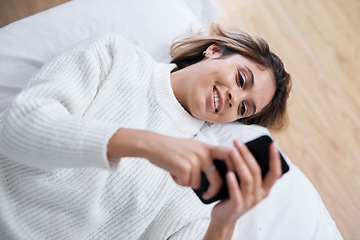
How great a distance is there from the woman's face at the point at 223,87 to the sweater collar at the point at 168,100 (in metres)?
0.03

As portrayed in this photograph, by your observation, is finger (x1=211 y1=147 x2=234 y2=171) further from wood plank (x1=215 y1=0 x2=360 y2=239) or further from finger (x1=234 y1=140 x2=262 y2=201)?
wood plank (x1=215 y1=0 x2=360 y2=239)

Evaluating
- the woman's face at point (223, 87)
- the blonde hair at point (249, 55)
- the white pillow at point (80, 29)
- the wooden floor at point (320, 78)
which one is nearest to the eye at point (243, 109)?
the woman's face at point (223, 87)

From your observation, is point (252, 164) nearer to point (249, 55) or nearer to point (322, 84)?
point (249, 55)

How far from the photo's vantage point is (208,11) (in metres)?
1.42

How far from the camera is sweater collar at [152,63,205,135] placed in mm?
1014

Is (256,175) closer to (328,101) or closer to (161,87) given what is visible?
(161,87)

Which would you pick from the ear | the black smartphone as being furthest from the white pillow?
the black smartphone

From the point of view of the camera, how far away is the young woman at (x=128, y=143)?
0.60 metres

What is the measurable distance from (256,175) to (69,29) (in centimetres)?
94

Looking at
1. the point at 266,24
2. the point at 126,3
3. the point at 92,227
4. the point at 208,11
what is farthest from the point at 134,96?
the point at 266,24

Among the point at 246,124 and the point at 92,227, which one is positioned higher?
the point at 246,124

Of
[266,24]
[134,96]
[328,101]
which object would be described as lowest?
[328,101]

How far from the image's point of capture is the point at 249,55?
1045 mm

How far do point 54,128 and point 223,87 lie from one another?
1.71 ft
